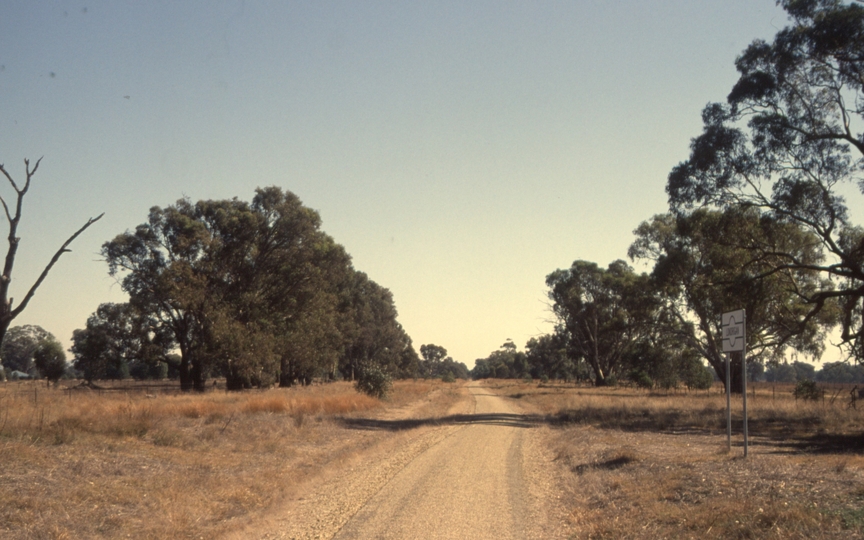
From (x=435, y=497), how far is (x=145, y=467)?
5.64 meters

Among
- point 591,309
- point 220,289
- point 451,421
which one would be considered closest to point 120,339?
point 220,289

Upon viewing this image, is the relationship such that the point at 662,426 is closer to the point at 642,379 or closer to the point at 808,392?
the point at 808,392

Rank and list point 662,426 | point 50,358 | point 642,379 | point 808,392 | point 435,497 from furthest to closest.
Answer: point 50,358
point 642,379
point 808,392
point 662,426
point 435,497

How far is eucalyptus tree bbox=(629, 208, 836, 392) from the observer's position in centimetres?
2776

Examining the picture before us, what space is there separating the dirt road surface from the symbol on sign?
4422 mm

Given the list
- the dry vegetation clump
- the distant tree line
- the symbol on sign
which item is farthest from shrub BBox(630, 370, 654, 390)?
the symbol on sign

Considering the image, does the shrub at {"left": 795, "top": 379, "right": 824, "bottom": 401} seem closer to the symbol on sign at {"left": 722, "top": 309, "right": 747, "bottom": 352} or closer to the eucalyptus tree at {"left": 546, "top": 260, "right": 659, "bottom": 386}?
the symbol on sign at {"left": 722, "top": 309, "right": 747, "bottom": 352}

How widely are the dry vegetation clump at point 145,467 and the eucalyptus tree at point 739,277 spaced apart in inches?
674

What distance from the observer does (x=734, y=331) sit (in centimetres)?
1307

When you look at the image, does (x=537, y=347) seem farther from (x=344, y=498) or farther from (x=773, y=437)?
(x=344, y=498)

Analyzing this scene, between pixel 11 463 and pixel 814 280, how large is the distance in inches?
1689

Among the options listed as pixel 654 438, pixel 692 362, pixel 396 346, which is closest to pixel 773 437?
pixel 654 438

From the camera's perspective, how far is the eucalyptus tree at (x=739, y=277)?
27756 mm

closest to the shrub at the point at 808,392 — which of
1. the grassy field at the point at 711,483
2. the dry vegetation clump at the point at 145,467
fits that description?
the grassy field at the point at 711,483
